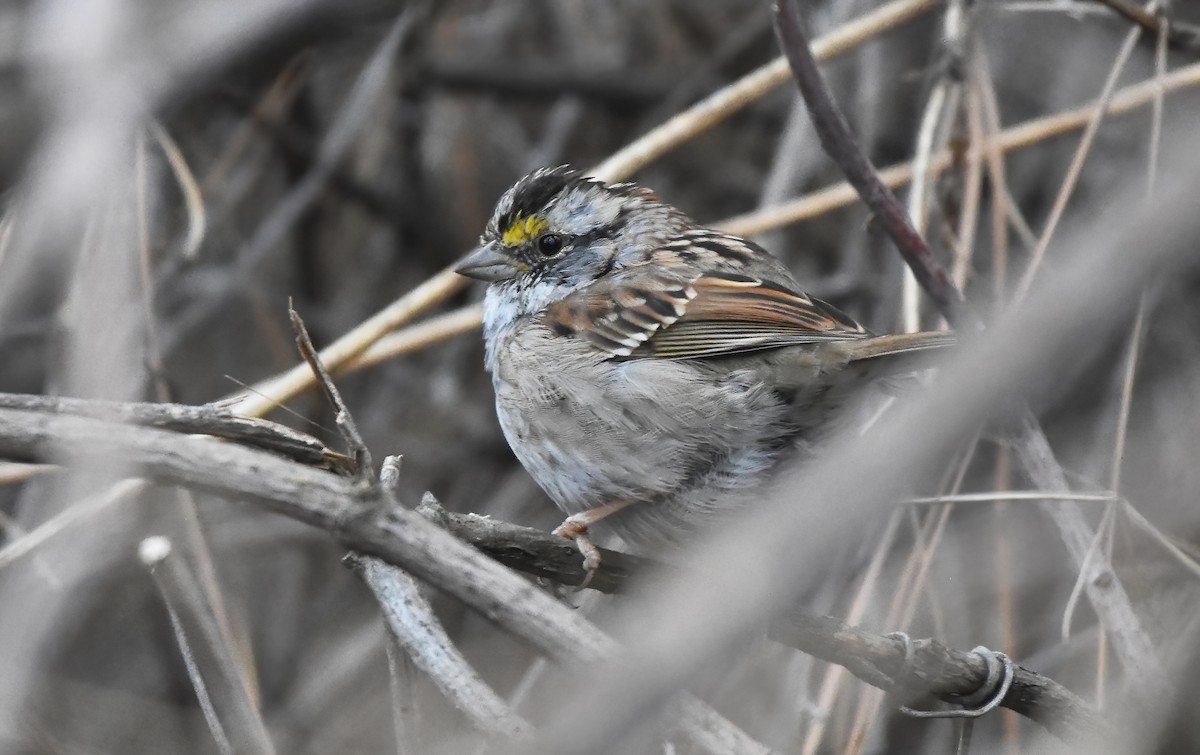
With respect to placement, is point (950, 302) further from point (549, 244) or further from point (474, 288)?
point (474, 288)

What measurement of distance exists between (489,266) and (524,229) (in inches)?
4.4

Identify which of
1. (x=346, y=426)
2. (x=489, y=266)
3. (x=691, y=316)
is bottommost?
(x=346, y=426)

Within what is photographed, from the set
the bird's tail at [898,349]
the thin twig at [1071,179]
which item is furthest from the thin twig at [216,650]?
the thin twig at [1071,179]

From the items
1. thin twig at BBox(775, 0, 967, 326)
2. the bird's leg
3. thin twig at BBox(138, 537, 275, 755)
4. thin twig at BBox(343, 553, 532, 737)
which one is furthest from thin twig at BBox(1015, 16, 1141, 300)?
thin twig at BBox(138, 537, 275, 755)

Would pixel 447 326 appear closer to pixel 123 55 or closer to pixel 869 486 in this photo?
pixel 123 55

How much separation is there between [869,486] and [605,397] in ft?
5.22

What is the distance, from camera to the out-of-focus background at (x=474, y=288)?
7.65 feet

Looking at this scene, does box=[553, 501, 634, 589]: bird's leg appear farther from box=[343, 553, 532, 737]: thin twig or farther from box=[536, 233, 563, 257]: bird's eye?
box=[536, 233, 563, 257]: bird's eye

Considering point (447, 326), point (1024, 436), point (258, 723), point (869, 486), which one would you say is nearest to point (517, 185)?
point (447, 326)

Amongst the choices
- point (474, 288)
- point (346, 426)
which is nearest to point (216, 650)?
point (346, 426)

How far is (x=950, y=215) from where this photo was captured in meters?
3.10

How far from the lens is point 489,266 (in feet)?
9.18

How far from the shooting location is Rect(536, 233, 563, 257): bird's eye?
281 cm

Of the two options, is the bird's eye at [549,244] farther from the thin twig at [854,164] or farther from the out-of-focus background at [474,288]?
the thin twig at [854,164]
